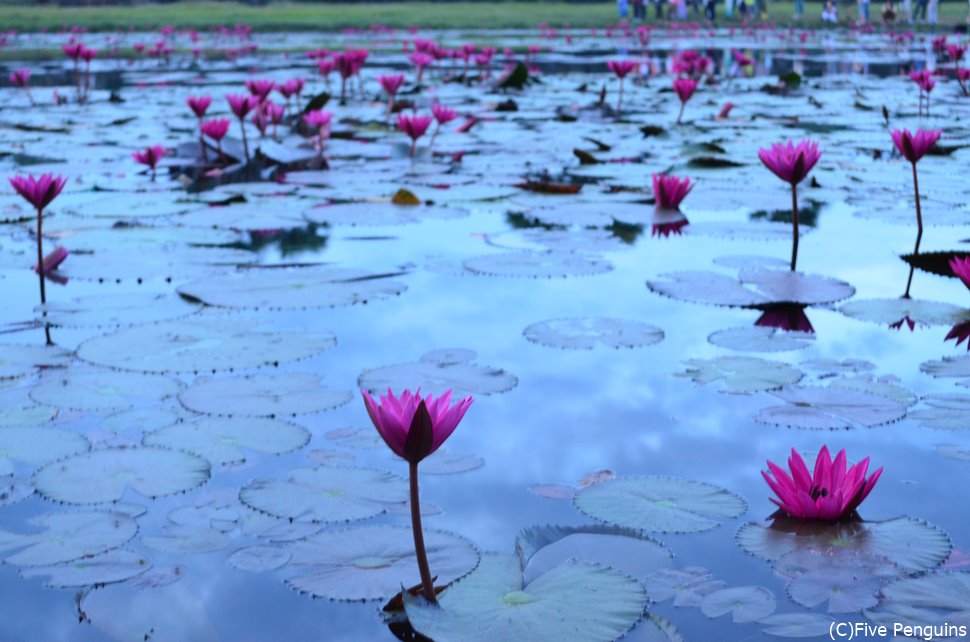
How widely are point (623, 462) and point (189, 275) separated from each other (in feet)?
4.65

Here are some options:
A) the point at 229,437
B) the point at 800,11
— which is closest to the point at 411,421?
the point at 229,437

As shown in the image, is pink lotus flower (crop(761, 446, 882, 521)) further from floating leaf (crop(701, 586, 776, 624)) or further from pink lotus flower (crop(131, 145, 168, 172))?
pink lotus flower (crop(131, 145, 168, 172))

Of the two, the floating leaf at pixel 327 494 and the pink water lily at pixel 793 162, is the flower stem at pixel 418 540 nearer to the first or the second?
the floating leaf at pixel 327 494

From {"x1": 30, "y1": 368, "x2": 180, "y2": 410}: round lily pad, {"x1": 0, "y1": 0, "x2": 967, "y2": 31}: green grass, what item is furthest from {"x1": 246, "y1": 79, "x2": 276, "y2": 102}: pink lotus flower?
{"x1": 0, "y1": 0, "x2": 967, "y2": 31}: green grass

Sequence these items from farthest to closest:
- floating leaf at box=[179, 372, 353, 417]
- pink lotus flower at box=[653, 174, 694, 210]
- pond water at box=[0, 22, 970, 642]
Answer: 1. pink lotus flower at box=[653, 174, 694, 210]
2. floating leaf at box=[179, 372, 353, 417]
3. pond water at box=[0, 22, 970, 642]

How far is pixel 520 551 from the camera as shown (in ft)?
4.03

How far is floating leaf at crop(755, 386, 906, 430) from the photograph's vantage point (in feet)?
5.29

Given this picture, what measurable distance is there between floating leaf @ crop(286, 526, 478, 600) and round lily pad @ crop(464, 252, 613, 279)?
1.30 m

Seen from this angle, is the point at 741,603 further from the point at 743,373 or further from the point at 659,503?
the point at 743,373

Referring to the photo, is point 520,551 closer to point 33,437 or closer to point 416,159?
point 33,437

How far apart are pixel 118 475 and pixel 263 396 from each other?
351mm

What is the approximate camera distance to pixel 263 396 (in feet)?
5.79

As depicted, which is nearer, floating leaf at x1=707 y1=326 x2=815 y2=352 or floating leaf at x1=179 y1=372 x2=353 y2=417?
floating leaf at x1=179 y1=372 x2=353 y2=417

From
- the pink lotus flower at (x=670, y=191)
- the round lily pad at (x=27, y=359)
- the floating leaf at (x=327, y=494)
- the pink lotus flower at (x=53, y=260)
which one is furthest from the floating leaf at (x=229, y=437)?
Result: the pink lotus flower at (x=670, y=191)
